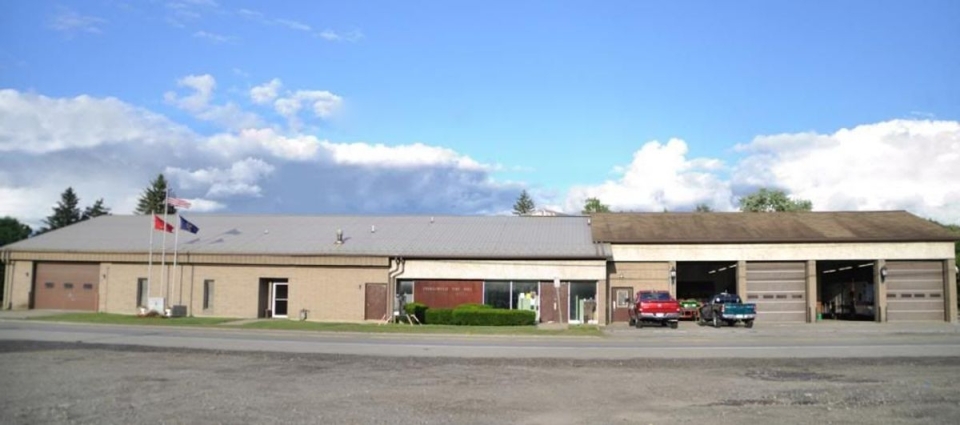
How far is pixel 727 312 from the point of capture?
38.2 meters

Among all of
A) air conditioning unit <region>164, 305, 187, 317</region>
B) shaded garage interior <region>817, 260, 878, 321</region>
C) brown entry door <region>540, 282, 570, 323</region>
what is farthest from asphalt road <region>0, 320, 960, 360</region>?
shaded garage interior <region>817, 260, 878, 321</region>

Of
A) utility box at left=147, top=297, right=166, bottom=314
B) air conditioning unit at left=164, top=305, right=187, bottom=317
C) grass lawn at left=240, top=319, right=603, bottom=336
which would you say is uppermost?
utility box at left=147, top=297, right=166, bottom=314

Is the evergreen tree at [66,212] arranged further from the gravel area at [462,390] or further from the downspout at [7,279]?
the gravel area at [462,390]

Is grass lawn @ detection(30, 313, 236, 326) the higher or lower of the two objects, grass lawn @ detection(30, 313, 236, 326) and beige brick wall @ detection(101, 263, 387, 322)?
the lower

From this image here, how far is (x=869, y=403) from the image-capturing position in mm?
12953

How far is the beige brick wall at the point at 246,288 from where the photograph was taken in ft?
143

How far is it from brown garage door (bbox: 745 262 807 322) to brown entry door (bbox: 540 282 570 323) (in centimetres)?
1013

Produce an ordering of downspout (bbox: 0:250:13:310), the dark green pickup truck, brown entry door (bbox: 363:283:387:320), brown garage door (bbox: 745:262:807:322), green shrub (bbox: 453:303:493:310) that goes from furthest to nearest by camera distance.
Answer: downspout (bbox: 0:250:13:310) < brown garage door (bbox: 745:262:807:322) < brown entry door (bbox: 363:283:387:320) < green shrub (bbox: 453:303:493:310) < the dark green pickup truck

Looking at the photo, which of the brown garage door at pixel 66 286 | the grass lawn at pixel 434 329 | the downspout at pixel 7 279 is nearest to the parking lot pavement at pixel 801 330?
the grass lawn at pixel 434 329

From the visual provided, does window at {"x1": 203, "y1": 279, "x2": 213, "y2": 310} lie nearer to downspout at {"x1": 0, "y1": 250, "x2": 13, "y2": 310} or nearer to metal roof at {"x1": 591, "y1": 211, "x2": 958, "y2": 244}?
downspout at {"x1": 0, "y1": 250, "x2": 13, "y2": 310}

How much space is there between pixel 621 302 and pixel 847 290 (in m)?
16.3

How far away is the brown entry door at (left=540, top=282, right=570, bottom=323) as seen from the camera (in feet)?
141

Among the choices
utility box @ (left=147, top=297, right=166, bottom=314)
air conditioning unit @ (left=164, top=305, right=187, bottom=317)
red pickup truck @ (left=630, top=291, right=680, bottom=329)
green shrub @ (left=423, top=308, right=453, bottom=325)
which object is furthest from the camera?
air conditioning unit @ (left=164, top=305, right=187, bottom=317)

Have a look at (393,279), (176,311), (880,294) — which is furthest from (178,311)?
(880,294)
